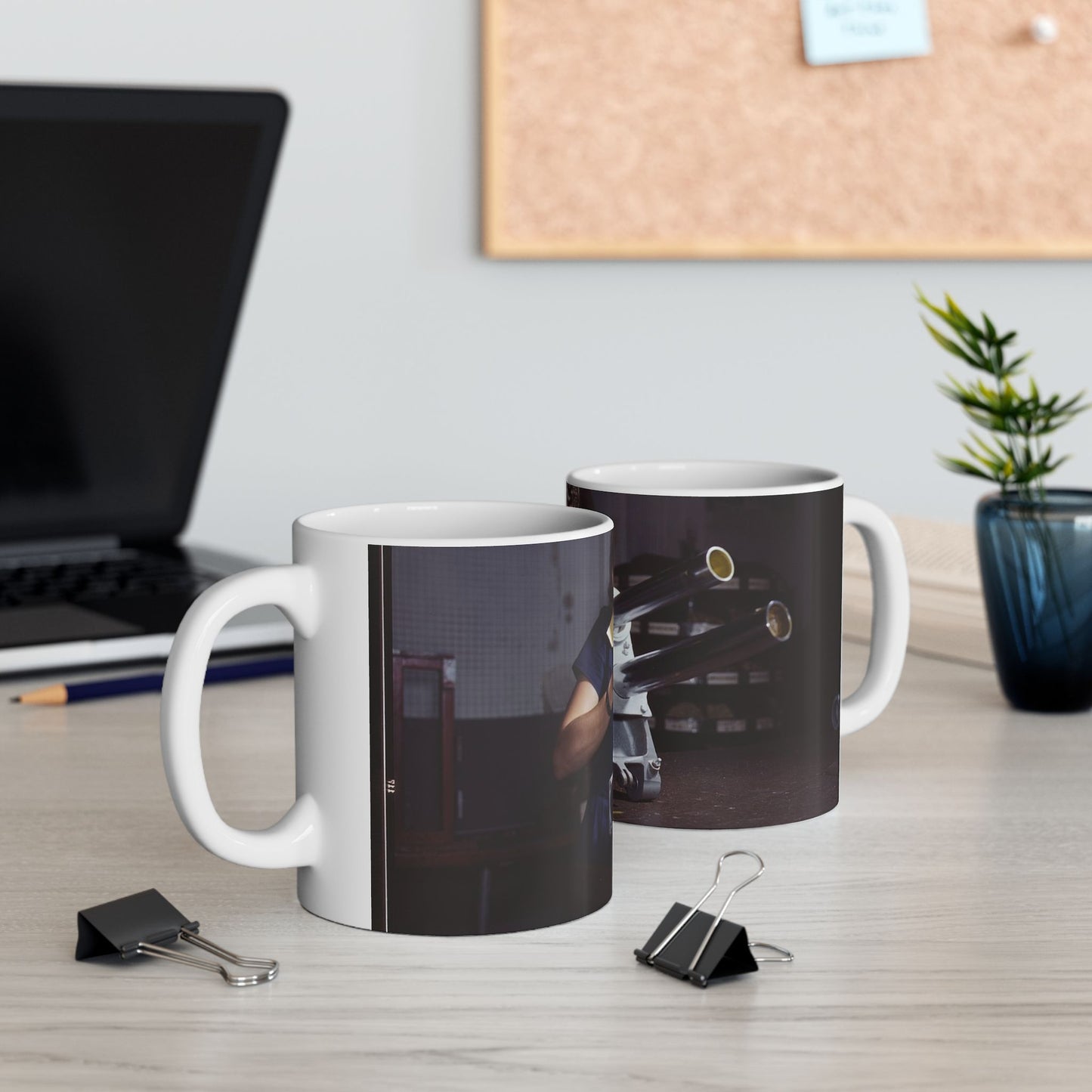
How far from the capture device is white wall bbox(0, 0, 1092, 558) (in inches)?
60.7

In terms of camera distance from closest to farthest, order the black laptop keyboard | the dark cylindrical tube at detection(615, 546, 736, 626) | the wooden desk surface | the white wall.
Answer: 1. the wooden desk surface
2. the dark cylindrical tube at detection(615, 546, 736, 626)
3. the black laptop keyboard
4. the white wall

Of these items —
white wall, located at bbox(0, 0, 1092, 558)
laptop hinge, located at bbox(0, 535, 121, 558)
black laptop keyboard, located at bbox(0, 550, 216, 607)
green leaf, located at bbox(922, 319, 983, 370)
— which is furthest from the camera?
white wall, located at bbox(0, 0, 1092, 558)

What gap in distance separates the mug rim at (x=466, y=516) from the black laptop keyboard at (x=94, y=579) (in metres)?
0.40

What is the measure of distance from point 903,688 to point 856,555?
18cm

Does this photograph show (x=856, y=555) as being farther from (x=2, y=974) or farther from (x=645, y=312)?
(x=645, y=312)

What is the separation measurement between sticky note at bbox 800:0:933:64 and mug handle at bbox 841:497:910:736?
1153 mm

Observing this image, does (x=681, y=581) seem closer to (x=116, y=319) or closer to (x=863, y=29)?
(x=116, y=319)

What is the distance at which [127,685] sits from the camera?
691 mm

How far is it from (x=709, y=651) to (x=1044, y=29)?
1.35 metres

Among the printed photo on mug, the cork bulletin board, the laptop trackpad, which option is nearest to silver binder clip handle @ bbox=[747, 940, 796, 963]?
the printed photo on mug

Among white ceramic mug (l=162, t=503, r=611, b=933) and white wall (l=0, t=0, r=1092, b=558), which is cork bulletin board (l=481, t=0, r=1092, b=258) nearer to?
white wall (l=0, t=0, r=1092, b=558)

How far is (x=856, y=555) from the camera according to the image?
91 cm

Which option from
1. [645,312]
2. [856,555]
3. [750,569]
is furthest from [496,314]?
[750,569]

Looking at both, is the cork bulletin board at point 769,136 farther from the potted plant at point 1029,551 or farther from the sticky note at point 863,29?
the potted plant at point 1029,551
